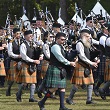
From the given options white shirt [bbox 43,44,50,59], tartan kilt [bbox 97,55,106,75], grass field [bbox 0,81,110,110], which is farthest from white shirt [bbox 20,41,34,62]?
tartan kilt [bbox 97,55,106,75]

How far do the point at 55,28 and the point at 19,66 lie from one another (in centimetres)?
178

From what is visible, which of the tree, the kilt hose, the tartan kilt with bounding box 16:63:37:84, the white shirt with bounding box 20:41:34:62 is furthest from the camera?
the tree

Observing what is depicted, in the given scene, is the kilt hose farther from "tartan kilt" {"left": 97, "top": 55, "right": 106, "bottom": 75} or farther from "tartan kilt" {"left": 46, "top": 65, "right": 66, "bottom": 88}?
"tartan kilt" {"left": 46, "top": 65, "right": 66, "bottom": 88}

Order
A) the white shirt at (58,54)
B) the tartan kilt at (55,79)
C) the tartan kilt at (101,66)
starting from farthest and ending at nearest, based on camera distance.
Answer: the tartan kilt at (101,66), the tartan kilt at (55,79), the white shirt at (58,54)

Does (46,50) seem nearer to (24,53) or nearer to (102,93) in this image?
(24,53)

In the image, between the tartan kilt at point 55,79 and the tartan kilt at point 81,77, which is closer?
the tartan kilt at point 55,79

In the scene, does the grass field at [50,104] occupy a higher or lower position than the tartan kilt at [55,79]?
lower

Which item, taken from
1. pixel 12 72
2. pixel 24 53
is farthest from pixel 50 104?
pixel 12 72

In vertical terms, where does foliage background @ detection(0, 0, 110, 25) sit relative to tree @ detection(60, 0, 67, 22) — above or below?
above

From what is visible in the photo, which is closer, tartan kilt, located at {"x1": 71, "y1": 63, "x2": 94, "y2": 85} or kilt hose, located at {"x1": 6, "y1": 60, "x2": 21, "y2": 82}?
tartan kilt, located at {"x1": 71, "y1": 63, "x2": 94, "y2": 85}

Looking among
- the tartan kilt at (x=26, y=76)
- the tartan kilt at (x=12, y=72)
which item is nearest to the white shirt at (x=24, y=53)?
the tartan kilt at (x=26, y=76)

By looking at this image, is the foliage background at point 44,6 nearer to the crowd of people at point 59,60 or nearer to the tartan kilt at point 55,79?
the crowd of people at point 59,60

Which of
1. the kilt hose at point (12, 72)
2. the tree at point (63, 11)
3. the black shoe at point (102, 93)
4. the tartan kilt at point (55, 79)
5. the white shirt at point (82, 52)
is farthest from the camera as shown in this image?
the tree at point (63, 11)

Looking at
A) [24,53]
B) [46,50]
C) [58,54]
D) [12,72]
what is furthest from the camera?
[12,72]
